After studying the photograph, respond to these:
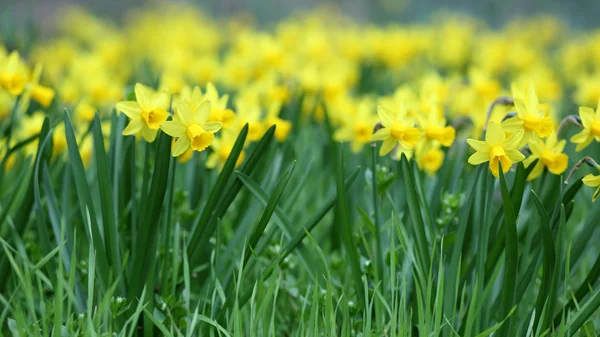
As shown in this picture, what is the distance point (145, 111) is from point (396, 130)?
583 millimetres

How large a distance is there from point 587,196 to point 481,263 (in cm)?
112

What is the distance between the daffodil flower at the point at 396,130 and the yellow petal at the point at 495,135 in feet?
0.78

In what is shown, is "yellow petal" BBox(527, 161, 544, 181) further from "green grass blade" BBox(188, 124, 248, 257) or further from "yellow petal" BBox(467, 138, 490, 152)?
"green grass blade" BBox(188, 124, 248, 257)

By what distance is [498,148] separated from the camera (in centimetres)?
138

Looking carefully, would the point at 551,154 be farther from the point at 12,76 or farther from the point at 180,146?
the point at 12,76

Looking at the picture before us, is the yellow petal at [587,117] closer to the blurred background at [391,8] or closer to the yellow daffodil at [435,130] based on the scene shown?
the yellow daffodil at [435,130]

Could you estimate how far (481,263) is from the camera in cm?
146

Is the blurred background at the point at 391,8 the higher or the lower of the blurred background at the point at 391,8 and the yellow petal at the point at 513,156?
the higher

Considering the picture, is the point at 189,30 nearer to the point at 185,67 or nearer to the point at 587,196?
the point at 185,67

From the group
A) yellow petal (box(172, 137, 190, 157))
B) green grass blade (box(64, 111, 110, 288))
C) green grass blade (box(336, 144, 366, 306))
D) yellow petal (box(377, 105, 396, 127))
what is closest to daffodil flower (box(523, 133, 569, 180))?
yellow petal (box(377, 105, 396, 127))

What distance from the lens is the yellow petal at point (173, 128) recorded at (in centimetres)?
135

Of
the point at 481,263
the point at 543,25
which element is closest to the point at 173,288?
the point at 481,263

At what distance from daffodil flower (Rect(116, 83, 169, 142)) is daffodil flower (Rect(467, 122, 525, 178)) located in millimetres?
661

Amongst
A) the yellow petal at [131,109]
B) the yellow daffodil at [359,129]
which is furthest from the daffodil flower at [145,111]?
the yellow daffodil at [359,129]
